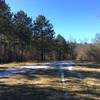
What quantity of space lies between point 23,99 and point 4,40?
199ft

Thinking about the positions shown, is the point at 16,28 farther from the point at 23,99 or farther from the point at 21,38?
the point at 23,99

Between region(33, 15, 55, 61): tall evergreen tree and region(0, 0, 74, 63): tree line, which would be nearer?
region(0, 0, 74, 63): tree line

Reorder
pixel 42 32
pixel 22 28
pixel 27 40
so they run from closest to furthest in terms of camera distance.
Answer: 1. pixel 22 28
2. pixel 27 40
3. pixel 42 32

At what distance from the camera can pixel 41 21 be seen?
8319 cm

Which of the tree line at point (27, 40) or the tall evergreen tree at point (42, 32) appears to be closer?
the tree line at point (27, 40)

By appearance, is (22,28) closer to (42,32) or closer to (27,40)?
(27,40)

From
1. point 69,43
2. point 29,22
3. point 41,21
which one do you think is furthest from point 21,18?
point 69,43

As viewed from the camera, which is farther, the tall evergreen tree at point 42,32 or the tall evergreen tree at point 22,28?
the tall evergreen tree at point 42,32

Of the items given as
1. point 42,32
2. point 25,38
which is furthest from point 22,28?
point 42,32

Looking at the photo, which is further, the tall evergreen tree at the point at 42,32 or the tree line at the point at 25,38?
the tall evergreen tree at the point at 42,32

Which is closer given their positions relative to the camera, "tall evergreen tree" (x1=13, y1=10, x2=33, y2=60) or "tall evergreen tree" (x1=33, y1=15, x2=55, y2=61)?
"tall evergreen tree" (x1=13, y1=10, x2=33, y2=60)

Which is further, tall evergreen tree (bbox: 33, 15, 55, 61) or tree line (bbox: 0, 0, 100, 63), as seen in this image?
tall evergreen tree (bbox: 33, 15, 55, 61)

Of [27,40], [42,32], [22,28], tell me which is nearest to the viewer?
[22,28]

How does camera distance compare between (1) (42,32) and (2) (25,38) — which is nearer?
(2) (25,38)
